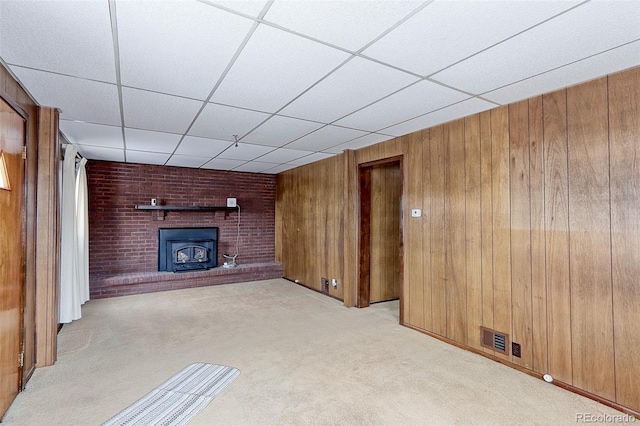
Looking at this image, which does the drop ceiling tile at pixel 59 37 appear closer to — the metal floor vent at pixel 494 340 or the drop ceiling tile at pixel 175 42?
the drop ceiling tile at pixel 175 42

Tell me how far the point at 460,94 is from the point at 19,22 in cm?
286

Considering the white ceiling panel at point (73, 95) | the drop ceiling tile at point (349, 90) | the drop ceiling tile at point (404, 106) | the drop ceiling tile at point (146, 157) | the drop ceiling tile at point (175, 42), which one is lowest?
the drop ceiling tile at point (404, 106)

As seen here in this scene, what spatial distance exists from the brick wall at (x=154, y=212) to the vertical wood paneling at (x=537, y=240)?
213 inches

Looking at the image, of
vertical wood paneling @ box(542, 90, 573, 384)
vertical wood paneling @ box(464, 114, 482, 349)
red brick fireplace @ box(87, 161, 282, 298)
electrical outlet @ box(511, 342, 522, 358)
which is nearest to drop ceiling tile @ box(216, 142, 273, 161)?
red brick fireplace @ box(87, 161, 282, 298)

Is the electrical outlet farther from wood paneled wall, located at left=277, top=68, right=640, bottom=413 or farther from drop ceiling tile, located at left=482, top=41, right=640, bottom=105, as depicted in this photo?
drop ceiling tile, located at left=482, top=41, right=640, bottom=105

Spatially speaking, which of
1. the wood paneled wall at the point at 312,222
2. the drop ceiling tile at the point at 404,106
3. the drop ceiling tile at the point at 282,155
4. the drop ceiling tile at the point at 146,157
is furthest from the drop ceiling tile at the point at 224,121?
the wood paneled wall at the point at 312,222

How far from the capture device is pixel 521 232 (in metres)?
2.73

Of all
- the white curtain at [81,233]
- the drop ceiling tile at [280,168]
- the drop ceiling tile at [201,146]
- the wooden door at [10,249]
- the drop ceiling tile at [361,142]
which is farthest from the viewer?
the drop ceiling tile at [280,168]

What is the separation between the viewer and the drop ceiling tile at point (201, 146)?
4.07m

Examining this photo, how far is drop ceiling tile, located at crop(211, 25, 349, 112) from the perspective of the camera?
5.96 ft

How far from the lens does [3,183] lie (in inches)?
79.7

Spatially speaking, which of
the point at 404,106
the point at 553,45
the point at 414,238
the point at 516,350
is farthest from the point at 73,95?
the point at 516,350

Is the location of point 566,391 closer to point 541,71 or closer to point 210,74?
point 541,71

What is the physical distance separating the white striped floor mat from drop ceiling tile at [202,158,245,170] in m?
3.65
